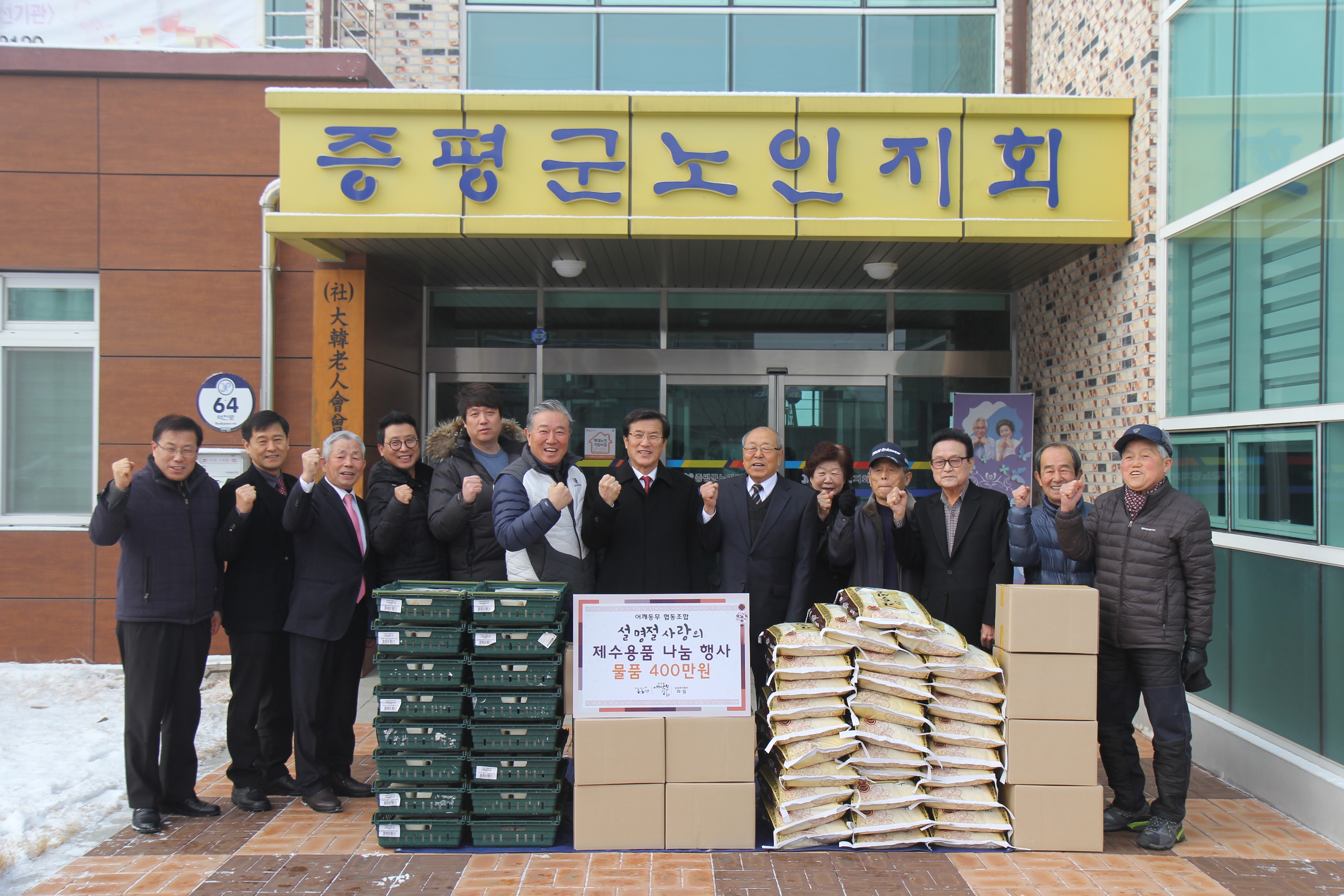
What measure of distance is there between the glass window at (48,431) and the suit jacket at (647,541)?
5.48m

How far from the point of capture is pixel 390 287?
7480 mm

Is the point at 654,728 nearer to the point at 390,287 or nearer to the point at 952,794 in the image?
the point at 952,794

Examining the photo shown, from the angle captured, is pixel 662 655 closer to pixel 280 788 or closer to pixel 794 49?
pixel 280 788

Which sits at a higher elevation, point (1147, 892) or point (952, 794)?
point (952, 794)

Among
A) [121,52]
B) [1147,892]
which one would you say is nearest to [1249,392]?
[1147,892]

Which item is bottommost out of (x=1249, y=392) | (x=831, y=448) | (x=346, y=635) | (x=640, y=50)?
(x=346, y=635)

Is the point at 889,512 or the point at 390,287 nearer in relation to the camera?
the point at 889,512

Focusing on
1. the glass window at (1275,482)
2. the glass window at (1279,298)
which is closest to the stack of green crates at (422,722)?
the glass window at (1275,482)

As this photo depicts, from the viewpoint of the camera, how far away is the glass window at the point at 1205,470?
516 centimetres

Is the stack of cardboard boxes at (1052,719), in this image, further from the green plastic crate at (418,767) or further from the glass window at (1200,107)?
the glass window at (1200,107)

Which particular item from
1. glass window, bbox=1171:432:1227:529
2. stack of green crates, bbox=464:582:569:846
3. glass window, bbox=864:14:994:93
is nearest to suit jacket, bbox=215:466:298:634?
stack of green crates, bbox=464:582:569:846

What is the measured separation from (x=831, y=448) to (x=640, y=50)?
5.13 m

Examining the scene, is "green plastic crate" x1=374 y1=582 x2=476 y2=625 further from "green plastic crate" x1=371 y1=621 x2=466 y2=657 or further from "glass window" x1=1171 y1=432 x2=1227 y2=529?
"glass window" x1=1171 y1=432 x2=1227 y2=529

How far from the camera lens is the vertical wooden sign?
6.81 m
